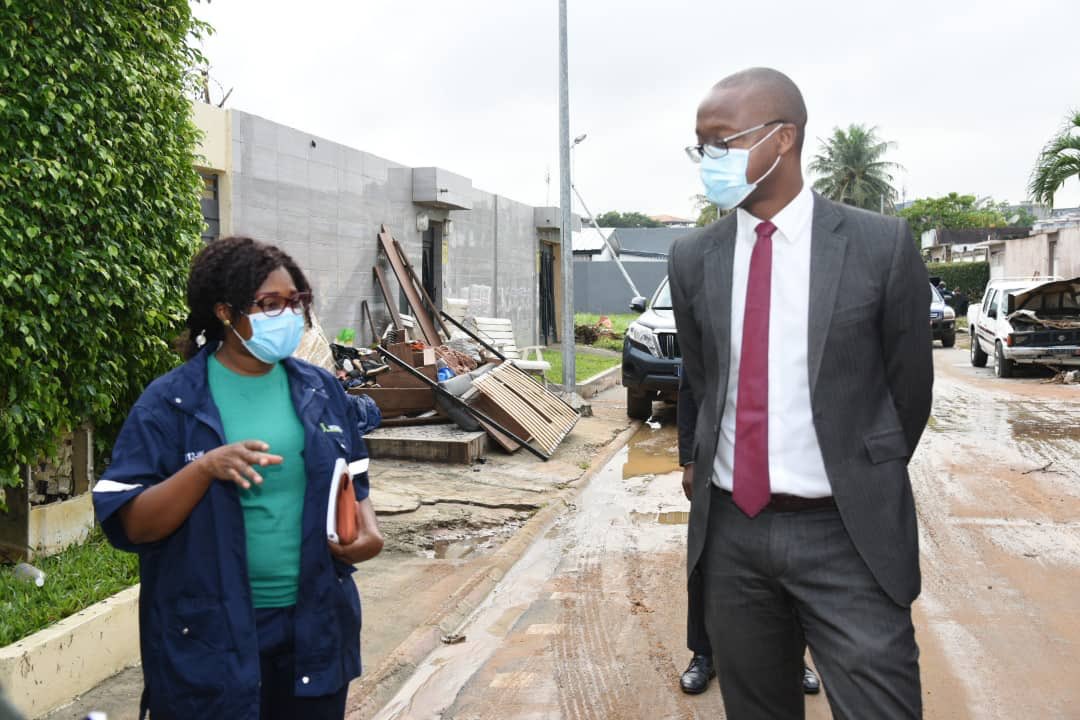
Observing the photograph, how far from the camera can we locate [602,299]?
4516 centimetres

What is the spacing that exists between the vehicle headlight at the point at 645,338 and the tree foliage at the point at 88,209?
25.5 feet

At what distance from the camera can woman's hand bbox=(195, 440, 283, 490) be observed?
2361 mm

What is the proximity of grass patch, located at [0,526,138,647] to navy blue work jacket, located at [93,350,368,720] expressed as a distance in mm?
2212

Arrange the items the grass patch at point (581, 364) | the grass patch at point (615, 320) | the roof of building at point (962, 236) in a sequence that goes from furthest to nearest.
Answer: the roof of building at point (962, 236) < the grass patch at point (615, 320) < the grass patch at point (581, 364)

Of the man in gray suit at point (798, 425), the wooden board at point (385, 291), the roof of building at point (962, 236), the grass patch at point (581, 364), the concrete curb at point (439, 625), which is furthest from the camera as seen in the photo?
the roof of building at point (962, 236)

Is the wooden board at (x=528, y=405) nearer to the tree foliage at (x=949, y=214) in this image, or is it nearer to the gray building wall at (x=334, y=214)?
the gray building wall at (x=334, y=214)

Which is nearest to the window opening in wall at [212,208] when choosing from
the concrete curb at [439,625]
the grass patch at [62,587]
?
the concrete curb at [439,625]

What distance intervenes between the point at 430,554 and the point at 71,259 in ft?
10.9

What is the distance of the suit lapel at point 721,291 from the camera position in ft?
8.81

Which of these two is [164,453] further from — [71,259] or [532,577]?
Answer: [532,577]

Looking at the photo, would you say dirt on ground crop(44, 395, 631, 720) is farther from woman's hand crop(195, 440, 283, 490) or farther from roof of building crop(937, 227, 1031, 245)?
roof of building crop(937, 227, 1031, 245)

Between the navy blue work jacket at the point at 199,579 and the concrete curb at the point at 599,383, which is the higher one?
the navy blue work jacket at the point at 199,579

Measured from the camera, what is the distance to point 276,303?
108 inches

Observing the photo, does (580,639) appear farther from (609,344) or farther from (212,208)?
(609,344)
